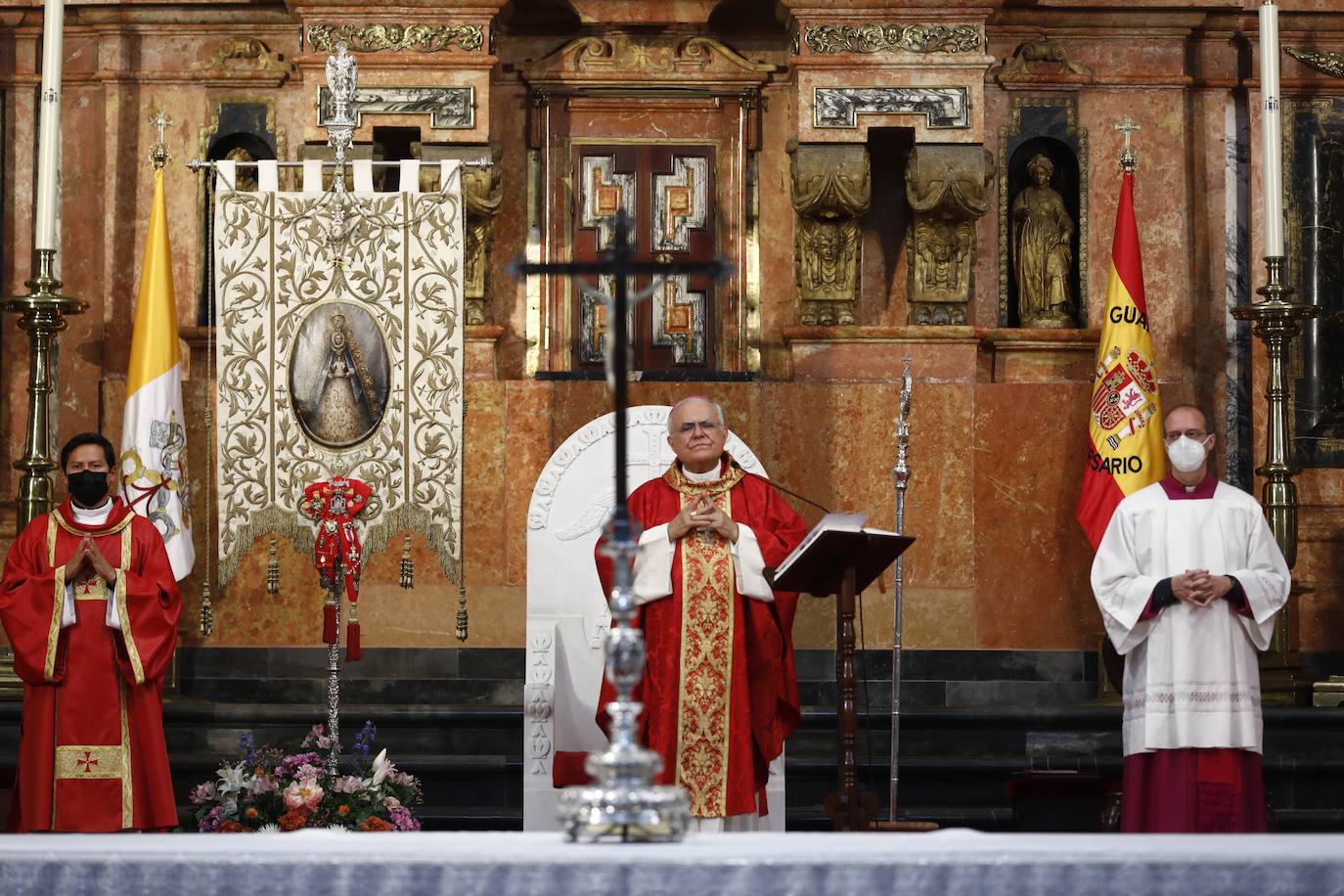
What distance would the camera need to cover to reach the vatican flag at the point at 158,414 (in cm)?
955

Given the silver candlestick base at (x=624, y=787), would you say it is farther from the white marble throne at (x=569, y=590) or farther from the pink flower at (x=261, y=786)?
the white marble throne at (x=569, y=590)

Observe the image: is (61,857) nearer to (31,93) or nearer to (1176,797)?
(1176,797)

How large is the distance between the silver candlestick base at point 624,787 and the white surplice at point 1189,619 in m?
3.57

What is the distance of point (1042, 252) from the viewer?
10.5m

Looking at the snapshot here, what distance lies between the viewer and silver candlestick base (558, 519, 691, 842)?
14.0 feet

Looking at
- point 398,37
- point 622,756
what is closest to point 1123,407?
point 398,37

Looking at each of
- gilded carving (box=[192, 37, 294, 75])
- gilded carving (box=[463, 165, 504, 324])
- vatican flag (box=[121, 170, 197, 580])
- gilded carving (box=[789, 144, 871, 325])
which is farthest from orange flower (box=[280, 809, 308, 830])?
gilded carving (box=[192, 37, 294, 75])

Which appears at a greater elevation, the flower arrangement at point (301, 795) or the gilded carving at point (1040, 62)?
the gilded carving at point (1040, 62)

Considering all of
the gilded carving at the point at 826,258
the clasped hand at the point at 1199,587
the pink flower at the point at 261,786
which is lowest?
the pink flower at the point at 261,786

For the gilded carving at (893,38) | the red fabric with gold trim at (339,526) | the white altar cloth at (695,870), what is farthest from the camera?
the gilded carving at (893,38)

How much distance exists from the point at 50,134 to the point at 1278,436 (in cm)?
592

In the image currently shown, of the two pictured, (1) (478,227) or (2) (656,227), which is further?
(2) (656,227)

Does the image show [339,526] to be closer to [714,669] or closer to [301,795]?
[301,795]

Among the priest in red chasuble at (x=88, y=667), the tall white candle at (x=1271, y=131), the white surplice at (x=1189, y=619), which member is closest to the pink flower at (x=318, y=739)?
the priest in red chasuble at (x=88, y=667)
